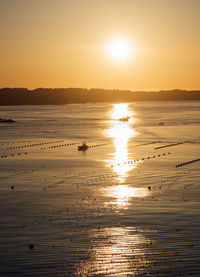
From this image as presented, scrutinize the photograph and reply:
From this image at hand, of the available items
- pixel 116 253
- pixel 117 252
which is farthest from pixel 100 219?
pixel 116 253

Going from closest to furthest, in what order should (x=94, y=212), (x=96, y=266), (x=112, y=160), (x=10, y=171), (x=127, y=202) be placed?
(x=96, y=266), (x=94, y=212), (x=127, y=202), (x=10, y=171), (x=112, y=160)

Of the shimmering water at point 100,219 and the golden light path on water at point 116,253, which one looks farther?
the shimmering water at point 100,219

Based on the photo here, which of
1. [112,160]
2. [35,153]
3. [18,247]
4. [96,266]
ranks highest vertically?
[35,153]

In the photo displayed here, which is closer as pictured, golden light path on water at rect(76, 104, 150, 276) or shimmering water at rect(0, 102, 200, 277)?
golden light path on water at rect(76, 104, 150, 276)

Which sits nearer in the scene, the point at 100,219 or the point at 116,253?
the point at 116,253

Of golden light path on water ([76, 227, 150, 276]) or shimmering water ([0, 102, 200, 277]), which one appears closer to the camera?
golden light path on water ([76, 227, 150, 276])

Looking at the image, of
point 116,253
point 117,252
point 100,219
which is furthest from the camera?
point 100,219

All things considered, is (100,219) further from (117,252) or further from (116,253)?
(116,253)

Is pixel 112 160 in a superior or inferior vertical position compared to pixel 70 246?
superior

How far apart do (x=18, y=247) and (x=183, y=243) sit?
9.90 m

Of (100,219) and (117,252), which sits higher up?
(100,219)

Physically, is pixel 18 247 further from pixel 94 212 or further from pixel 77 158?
pixel 77 158

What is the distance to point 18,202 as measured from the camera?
36.6 metres

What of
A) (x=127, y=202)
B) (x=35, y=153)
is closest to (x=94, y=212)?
(x=127, y=202)
